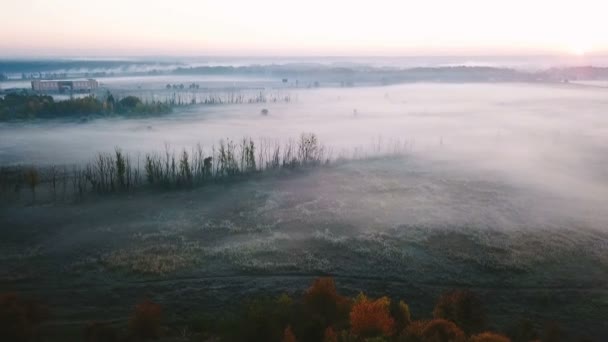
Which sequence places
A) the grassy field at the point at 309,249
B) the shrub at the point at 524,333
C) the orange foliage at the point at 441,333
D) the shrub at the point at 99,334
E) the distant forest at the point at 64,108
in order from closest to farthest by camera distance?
the orange foliage at the point at 441,333 → the shrub at the point at 99,334 → the shrub at the point at 524,333 → the grassy field at the point at 309,249 → the distant forest at the point at 64,108

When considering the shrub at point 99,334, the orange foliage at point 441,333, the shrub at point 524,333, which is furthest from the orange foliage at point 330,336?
the shrub at point 99,334

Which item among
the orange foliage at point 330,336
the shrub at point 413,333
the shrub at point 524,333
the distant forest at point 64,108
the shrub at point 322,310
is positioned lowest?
the shrub at point 524,333

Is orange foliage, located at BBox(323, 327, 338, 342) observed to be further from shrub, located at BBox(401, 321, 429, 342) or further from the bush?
shrub, located at BBox(401, 321, 429, 342)

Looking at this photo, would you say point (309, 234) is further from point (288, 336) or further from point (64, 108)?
point (64, 108)

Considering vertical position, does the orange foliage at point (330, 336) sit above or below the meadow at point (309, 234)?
above

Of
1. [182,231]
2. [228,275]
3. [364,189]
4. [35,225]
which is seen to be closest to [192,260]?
[228,275]

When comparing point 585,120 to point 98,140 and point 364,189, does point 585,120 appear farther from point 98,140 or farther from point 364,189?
point 98,140

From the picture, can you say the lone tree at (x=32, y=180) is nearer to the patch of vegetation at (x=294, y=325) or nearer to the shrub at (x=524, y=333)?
the patch of vegetation at (x=294, y=325)

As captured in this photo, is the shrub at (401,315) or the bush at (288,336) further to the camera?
the shrub at (401,315)
